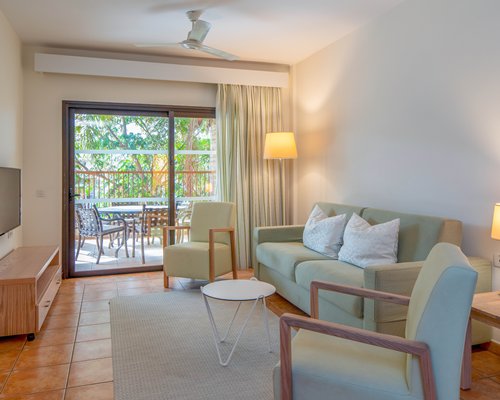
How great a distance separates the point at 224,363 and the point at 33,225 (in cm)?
313

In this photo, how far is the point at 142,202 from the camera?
5004 millimetres

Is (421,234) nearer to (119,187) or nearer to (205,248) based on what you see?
(205,248)

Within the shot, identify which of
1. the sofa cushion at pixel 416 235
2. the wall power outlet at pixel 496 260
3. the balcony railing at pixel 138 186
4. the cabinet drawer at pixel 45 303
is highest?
the balcony railing at pixel 138 186

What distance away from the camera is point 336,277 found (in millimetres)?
2865

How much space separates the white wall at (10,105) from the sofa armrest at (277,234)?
233 cm

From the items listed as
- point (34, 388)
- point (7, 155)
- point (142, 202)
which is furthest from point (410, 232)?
point (7, 155)

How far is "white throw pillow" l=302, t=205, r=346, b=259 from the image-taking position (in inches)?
141

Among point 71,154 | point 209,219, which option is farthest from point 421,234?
point 71,154

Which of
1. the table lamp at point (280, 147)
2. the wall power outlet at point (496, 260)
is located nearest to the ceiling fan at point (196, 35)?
the table lamp at point (280, 147)

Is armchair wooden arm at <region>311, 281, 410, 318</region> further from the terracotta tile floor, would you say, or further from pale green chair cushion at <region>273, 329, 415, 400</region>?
the terracotta tile floor

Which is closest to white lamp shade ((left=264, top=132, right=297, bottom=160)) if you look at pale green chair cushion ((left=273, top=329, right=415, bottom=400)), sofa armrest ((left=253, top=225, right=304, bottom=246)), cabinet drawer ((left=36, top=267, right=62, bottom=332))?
sofa armrest ((left=253, top=225, right=304, bottom=246))

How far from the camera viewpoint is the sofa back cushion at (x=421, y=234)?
276cm

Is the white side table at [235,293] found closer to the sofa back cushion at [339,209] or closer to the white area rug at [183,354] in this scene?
the white area rug at [183,354]

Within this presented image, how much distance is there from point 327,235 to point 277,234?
0.72m
